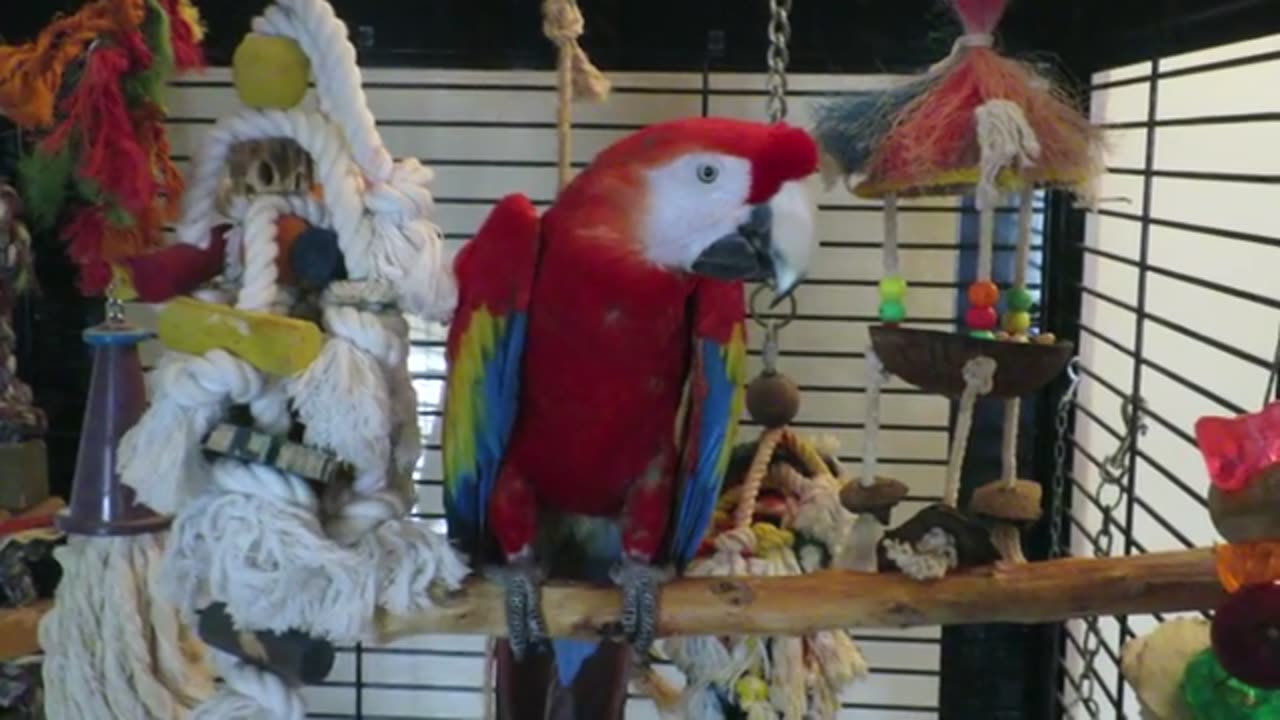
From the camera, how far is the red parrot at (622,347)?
2.40ft

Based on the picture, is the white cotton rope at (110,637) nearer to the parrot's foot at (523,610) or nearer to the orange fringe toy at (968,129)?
the parrot's foot at (523,610)

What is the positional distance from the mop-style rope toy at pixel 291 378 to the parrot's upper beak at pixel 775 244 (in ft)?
0.60

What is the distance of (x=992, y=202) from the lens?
706 mm

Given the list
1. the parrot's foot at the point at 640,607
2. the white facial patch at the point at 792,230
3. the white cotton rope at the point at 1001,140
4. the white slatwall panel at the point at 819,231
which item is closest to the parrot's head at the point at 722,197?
the white facial patch at the point at 792,230

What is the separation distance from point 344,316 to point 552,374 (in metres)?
0.15

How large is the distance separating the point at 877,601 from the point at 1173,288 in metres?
0.57

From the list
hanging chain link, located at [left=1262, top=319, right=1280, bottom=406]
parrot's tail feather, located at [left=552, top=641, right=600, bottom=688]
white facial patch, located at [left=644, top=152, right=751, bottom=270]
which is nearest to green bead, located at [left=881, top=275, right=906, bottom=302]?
white facial patch, located at [left=644, top=152, right=751, bottom=270]

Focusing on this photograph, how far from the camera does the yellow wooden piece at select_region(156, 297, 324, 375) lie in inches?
26.6

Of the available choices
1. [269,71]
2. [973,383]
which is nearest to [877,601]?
[973,383]

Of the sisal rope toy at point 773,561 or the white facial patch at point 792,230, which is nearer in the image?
the white facial patch at point 792,230

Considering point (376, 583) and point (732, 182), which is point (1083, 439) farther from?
point (376, 583)

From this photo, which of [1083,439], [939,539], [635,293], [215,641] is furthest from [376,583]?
[1083,439]

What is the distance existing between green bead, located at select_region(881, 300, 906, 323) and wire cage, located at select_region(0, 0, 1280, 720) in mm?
315

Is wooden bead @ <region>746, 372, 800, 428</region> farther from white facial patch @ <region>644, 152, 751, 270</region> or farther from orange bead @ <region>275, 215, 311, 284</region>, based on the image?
orange bead @ <region>275, 215, 311, 284</region>
